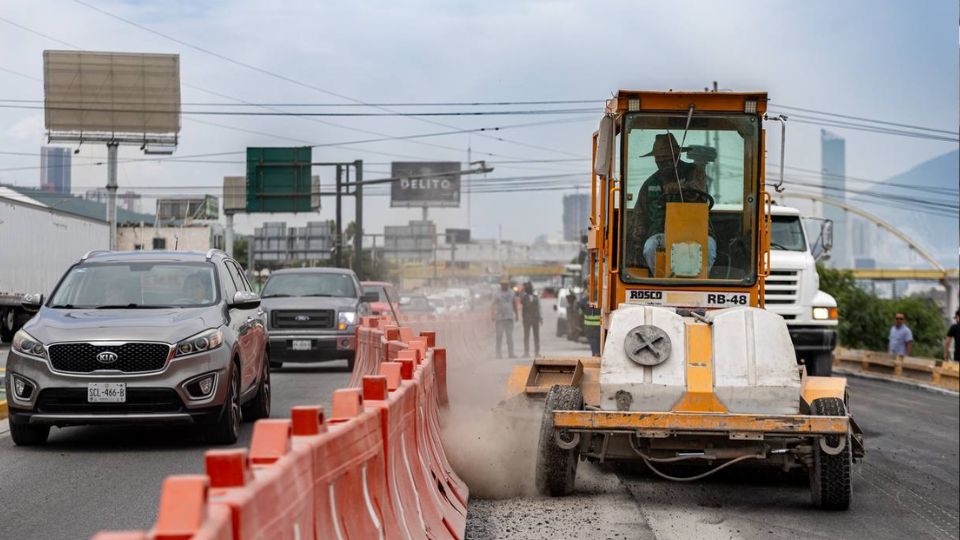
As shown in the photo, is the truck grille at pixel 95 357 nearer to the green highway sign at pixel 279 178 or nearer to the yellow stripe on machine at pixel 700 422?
the yellow stripe on machine at pixel 700 422

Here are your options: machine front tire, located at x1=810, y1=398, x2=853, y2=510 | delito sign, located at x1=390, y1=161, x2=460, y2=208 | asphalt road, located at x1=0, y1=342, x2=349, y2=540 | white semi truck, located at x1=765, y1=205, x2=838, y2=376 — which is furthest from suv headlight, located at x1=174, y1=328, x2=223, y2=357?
delito sign, located at x1=390, y1=161, x2=460, y2=208

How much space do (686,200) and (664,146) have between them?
1.61 ft

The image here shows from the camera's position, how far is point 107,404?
10.8m

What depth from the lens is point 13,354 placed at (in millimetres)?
11117

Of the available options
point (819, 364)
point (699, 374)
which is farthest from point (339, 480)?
point (819, 364)

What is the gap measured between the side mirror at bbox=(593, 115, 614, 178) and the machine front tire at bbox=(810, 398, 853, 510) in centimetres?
248

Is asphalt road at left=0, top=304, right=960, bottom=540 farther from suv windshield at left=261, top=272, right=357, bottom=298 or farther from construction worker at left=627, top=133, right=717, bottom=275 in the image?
suv windshield at left=261, top=272, right=357, bottom=298

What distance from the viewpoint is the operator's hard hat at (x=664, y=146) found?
10.7 metres

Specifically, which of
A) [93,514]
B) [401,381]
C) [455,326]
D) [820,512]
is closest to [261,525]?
[401,381]

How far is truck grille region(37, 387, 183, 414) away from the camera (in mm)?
10789

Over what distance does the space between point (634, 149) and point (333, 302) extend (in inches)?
497

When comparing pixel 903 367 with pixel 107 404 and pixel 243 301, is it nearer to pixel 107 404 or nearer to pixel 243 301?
pixel 243 301

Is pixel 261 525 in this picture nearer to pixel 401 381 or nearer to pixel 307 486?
pixel 307 486

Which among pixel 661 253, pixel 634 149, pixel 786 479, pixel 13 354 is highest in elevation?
pixel 634 149
